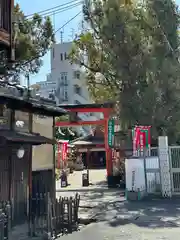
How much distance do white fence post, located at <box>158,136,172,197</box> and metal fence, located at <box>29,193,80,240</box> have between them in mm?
6838

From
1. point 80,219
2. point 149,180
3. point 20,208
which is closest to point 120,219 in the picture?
point 80,219

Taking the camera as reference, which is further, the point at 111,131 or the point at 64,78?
the point at 64,78

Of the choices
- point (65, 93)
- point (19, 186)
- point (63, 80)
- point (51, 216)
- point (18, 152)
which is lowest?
point (51, 216)

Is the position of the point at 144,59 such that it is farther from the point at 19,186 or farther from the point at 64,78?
the point at 64,78

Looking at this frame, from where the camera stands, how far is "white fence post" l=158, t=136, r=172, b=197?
15727mm

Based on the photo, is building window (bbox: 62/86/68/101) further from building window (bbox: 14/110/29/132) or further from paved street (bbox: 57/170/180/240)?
building window (bbox: 14/110/29/132)

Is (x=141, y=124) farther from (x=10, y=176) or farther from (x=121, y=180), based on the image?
(x=10, y=176)

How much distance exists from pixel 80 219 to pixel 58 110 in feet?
12.6

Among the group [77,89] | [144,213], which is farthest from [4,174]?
[77,89]

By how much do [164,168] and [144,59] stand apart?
6357 millimetres

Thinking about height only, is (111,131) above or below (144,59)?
below

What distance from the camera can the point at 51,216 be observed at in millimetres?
9133

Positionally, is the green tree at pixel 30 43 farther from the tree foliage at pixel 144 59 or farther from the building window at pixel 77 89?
the building window at pixel 77 89

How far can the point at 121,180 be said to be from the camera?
832 inches
